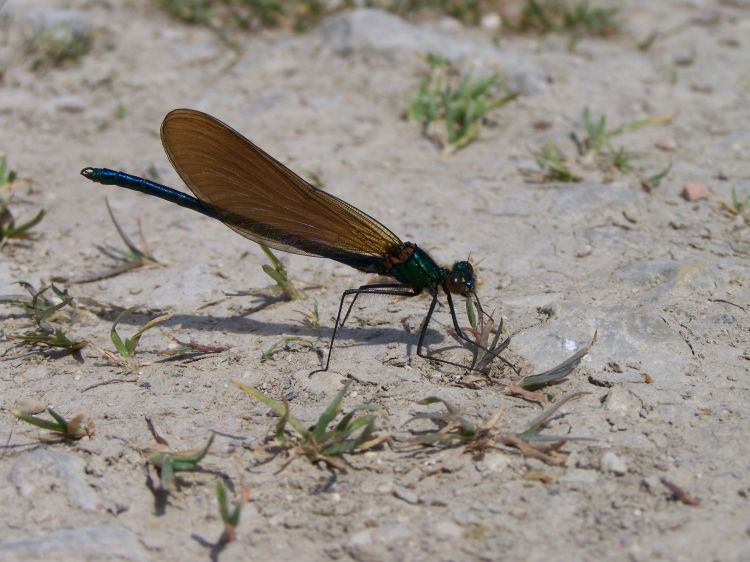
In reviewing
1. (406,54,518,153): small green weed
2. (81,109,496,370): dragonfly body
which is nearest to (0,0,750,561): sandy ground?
(406,54,518,153): small green weed

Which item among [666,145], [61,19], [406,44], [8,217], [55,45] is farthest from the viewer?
[61,19]

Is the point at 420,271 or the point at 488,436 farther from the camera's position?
the point at 420,271

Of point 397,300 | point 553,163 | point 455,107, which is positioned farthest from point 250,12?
point 397,300

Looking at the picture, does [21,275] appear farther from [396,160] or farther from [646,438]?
[646,438]

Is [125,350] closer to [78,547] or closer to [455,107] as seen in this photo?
[78,547]

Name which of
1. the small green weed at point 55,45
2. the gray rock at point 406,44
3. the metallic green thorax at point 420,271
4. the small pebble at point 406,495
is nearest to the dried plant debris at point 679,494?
the small pebble at point 406,495

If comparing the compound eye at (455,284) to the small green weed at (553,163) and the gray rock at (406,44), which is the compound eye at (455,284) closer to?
the small green weed at (553,163)
